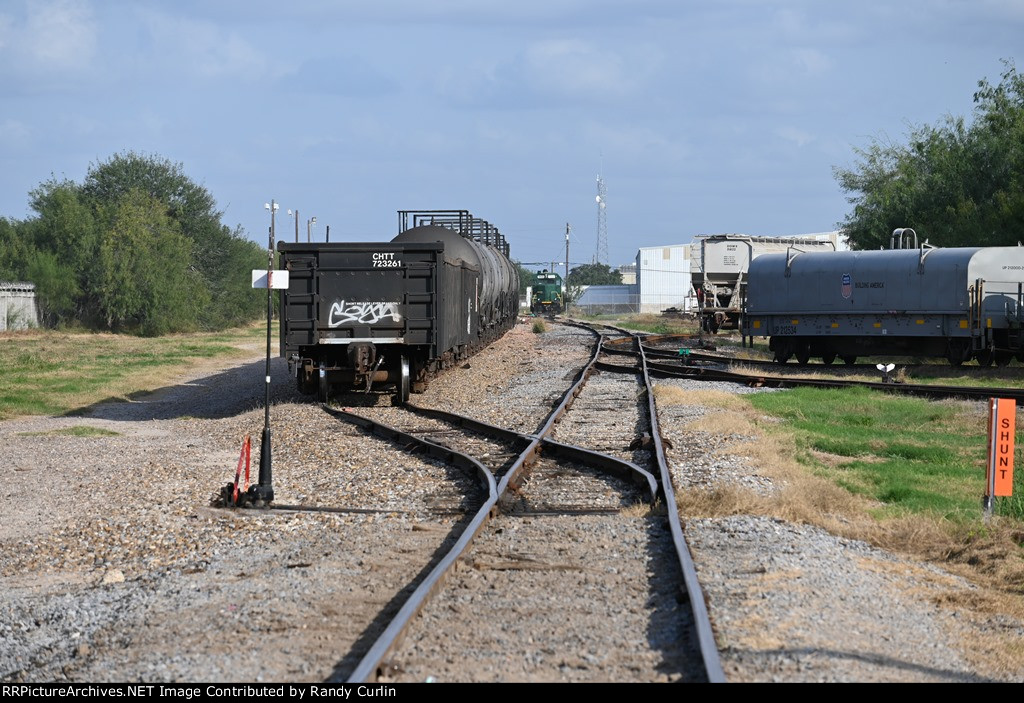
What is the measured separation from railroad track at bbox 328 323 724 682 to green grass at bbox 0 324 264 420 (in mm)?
14637

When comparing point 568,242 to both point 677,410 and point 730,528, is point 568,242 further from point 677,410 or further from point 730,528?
point 730,528

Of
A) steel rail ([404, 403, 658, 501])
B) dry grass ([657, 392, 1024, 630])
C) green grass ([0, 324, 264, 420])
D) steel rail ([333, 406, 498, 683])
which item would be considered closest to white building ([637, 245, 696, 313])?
green grass ([0, 324, 264, 420])

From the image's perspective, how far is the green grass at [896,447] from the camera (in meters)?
11.9

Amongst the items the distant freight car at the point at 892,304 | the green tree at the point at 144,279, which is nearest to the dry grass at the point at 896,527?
the distant freight car at the point at 892,304

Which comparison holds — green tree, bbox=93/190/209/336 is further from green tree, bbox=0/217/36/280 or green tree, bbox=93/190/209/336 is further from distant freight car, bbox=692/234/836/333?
distant freight car, bbox=692/234/836/333

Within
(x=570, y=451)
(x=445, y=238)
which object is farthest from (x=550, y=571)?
(x=445, y=238)

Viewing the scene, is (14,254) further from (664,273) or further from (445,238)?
(664,273)

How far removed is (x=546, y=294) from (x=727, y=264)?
47.0m

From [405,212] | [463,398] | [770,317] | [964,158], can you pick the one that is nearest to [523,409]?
[463,398]

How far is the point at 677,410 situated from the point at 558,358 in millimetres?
15112

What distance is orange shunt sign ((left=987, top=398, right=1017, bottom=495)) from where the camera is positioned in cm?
1070

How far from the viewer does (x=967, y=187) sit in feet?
149
